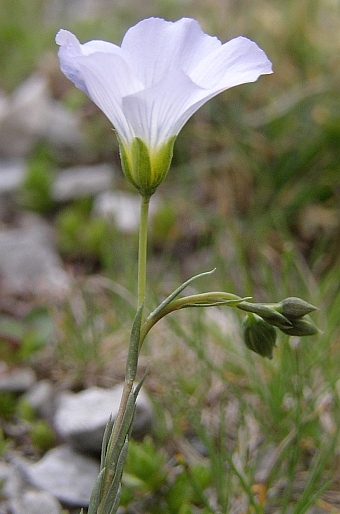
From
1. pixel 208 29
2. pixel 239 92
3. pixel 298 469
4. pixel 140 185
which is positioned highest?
pixel 208 29

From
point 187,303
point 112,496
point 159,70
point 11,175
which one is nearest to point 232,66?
point 159,70

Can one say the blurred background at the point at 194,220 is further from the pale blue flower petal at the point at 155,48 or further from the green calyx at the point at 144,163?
the pale blue flower petal at the point at 155,48

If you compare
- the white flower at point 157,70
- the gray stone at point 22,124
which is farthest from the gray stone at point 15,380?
the gray stone at point 22,124

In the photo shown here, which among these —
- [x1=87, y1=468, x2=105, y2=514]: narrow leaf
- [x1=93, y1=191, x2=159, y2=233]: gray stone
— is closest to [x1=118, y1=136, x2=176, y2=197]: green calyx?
[x1=87, y1=468, x2=105, y2=514]: narrow leaf

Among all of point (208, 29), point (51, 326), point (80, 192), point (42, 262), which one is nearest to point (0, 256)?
point (42, 262)

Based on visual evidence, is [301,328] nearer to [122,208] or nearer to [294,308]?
[294,308]

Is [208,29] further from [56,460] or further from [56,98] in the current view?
[56,460]
